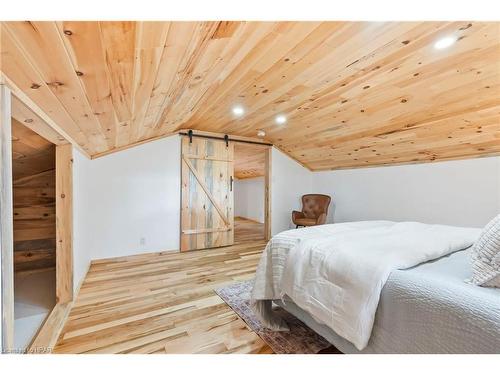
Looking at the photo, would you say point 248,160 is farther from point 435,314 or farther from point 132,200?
point 435,314

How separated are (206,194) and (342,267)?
297cm

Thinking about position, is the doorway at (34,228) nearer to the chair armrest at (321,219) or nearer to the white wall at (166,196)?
the white wall at (166,196)

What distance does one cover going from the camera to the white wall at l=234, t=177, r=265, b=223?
7035mm

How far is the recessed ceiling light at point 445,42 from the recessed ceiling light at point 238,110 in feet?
5.78

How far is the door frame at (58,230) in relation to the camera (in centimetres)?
88

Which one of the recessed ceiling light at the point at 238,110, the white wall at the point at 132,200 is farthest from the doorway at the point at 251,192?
the white wall at the point at 132,200

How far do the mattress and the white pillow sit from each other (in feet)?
0.12

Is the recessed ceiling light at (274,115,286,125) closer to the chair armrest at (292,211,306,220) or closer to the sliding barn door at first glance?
the sliding barn door

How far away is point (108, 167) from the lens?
3125 mm

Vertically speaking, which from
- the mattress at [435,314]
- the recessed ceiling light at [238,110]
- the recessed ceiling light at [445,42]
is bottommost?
the mattress at [435,314]

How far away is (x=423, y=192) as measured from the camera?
10.7 ft

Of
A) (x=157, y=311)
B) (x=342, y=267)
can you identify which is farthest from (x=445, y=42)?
(x=157, y=311)

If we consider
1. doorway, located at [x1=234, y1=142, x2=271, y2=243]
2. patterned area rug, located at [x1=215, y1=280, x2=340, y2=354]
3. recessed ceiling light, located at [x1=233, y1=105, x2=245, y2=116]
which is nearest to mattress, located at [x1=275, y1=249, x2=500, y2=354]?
patterned area rug, located at [x1=215, y1=280, x2=340, y2=354]
